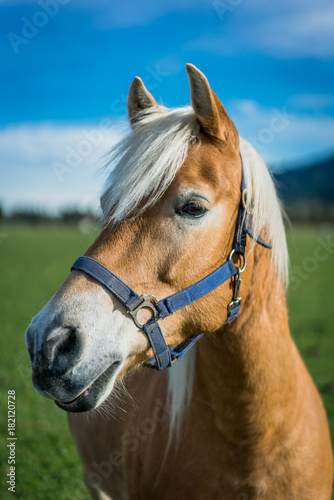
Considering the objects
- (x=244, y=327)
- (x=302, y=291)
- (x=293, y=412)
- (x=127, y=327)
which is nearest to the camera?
(x=127, y=327)

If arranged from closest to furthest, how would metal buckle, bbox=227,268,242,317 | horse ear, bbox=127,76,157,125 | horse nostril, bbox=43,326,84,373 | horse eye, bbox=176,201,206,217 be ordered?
1. horse nostril, bbox=43,326,84,373
2. horse eye, bbox=176,201,206,217
3. metal buckle, bbox=227,268,242,317
4. horse ear, bbox=127,76,157,125

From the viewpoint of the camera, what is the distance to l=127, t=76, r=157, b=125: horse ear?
238 cm

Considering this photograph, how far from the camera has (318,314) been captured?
12.5 meters

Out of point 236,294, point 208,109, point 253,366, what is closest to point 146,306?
point 236,294

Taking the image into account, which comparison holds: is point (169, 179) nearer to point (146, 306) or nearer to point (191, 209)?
point (191, 209)

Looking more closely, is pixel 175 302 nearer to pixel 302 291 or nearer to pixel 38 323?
pixel 38 323

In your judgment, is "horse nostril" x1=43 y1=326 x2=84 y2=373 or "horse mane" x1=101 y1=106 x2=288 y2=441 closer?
"horse nostril" x1=43 y1=326 x2=84 y2=373

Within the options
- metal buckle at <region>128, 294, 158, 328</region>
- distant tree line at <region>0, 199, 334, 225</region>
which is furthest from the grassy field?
distant tree line at <region>0, 199, 334, 225</region>

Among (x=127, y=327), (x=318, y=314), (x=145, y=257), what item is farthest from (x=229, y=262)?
(x=318, y=314)

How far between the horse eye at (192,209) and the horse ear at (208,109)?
0.41 meters

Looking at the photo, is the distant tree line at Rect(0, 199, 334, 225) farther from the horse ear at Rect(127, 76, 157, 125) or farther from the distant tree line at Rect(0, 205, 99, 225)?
the horse ear at Rect(127, 76, 157, 125)

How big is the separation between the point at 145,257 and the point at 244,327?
745mm

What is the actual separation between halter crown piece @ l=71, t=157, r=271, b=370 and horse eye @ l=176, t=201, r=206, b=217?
0.99ft

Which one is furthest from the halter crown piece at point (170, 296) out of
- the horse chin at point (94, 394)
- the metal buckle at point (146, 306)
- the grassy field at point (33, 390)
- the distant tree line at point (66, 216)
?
the distant tree line at point (66, 216)
